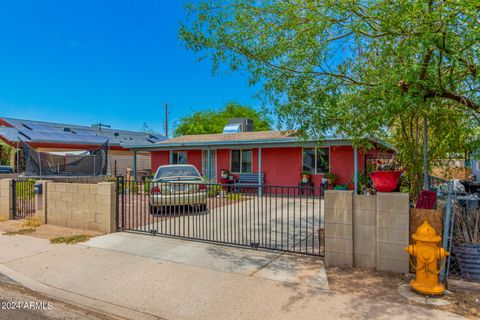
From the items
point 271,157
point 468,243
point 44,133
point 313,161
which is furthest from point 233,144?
point 44,133

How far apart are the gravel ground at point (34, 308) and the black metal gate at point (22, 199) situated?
18.7 feet

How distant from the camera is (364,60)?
211 inches

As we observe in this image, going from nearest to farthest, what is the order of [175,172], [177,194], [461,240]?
1. [461,240]
2. [177,194]
3. [175,172]

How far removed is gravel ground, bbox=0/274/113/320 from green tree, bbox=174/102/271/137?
30415 mm

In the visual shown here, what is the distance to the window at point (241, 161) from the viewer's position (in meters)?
16.3

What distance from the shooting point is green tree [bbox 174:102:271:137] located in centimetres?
3549

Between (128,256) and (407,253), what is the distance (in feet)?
14.5

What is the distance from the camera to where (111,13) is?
14.8 meters

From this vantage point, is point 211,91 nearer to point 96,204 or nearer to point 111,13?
point 111,13

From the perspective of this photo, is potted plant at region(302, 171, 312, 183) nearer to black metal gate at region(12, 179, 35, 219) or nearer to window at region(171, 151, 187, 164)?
window at region(171, 151, 187, 164)

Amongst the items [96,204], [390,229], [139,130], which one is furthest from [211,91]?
[390,229]

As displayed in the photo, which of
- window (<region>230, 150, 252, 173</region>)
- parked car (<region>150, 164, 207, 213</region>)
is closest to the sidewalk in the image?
parked car (<region>150, 164, 207, 213</region>)

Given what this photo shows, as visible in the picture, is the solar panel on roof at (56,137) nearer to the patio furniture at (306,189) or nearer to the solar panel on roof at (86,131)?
the solar panel on roof at (86,131)

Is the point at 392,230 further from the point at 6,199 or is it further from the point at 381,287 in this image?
the point at 6,199
